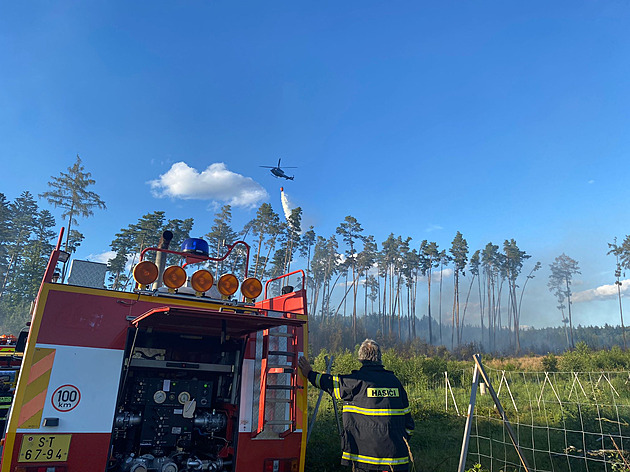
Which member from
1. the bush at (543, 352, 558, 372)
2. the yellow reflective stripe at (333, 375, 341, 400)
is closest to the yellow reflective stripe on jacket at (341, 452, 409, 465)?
the yellow reflective stripe at (333, 375, 341, 400)

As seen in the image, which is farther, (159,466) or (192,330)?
(192,330)

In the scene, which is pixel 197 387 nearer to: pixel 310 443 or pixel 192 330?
pixel 192 330

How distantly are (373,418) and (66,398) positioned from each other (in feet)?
10.4

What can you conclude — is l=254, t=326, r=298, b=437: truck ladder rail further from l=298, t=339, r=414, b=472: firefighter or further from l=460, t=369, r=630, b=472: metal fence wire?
l=460, t=369, r=630, b=472: metal fence wire

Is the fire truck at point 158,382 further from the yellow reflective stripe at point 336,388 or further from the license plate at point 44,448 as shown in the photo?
the yellow reflective stripe at point 336,388

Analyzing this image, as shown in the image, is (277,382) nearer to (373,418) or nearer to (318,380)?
(318,380)

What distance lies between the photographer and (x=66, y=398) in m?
4.41

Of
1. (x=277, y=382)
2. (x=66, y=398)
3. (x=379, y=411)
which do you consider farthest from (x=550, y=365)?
(x=66, y=398)

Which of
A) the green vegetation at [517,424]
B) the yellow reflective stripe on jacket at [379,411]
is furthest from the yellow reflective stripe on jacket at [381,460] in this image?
the green vegetation at [517,424]

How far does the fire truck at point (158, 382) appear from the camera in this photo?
4.34 metres

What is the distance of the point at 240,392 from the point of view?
5.30 metres

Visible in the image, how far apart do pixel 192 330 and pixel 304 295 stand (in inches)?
60.4

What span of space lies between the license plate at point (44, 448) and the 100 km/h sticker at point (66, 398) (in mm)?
261

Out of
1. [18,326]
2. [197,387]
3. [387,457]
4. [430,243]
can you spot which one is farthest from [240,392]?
[430,243]
